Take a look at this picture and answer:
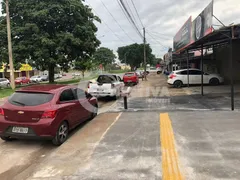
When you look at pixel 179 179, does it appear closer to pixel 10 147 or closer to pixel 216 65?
pixel 10 147

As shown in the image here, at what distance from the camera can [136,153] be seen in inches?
193

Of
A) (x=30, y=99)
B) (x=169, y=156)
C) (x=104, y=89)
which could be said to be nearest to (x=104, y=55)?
(x=104, y=89)

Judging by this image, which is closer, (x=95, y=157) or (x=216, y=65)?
(x=95, y=157)

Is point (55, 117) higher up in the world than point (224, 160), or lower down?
higher up

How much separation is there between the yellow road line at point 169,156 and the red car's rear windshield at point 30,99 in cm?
303

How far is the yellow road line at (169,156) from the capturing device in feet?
12.8

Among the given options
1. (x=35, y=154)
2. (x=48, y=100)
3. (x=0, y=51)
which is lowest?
(x=35, y=154)

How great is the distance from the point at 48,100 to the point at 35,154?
1.32 m

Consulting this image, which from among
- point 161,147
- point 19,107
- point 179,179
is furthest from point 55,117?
point 179,179

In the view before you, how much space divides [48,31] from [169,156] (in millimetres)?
24834

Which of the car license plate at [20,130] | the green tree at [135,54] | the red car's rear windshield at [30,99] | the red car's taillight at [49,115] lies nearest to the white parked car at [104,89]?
the red car's rear windshield at [30,99]

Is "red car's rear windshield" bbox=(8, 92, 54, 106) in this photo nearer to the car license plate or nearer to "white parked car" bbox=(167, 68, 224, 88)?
the car license plate

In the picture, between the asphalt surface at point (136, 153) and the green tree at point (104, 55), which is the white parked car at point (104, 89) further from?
the green tree at point (104, 55)

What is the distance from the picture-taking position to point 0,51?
24375 mm
